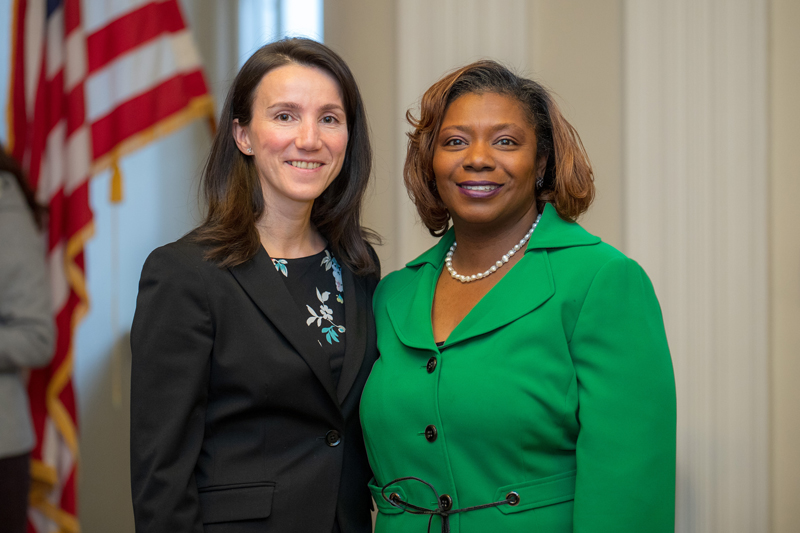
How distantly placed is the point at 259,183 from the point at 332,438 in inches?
27.4

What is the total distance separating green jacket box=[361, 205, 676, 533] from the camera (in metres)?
1.49

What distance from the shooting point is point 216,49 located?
3975 mm

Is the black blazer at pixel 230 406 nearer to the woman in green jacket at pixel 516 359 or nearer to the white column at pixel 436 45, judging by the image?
the woman in green jacket at pixel 516 359

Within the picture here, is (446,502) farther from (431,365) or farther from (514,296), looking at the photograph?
(514,296)

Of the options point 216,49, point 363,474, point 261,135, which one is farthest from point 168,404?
point 216,49

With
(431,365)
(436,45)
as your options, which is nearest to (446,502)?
(431,365)

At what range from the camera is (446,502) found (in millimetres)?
1623

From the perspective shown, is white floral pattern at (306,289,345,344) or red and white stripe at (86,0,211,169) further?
red and white stripe at (86,0,211,169)

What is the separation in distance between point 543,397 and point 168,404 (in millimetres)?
807

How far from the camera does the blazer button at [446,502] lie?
1.62m

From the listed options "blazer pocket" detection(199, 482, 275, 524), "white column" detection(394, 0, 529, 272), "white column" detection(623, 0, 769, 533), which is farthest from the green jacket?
"white column" detection(394, 0, 529, 272)

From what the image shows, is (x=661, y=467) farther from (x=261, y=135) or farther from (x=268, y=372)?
(x=261, y=135)

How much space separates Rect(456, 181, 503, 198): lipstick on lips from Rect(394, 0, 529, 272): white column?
116 centimetres

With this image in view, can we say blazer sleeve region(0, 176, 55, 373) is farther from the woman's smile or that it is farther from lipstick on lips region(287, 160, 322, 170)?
the woman's smile
